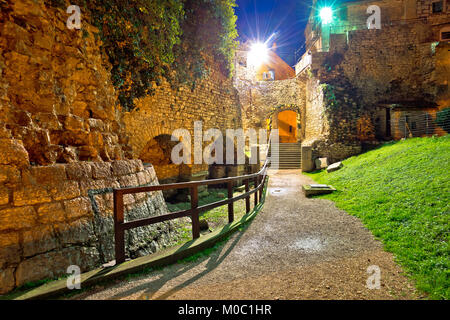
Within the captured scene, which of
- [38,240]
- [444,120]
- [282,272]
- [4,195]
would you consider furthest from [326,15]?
[38,240]

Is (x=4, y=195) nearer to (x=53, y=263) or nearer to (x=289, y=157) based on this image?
(x=53, y=263)

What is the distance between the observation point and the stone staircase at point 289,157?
14134 mm

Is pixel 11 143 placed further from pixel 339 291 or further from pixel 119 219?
pixel 339 291

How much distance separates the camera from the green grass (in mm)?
2297

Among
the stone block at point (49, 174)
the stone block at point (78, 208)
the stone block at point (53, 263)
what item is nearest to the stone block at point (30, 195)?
the stone block at point (49, 174)

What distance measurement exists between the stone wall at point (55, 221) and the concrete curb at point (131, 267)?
1.41 feet

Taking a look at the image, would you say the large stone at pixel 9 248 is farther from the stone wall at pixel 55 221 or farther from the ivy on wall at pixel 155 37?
the ivy on wall at pixel 155 37

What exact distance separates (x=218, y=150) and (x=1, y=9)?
826cm

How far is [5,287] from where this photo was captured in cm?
201

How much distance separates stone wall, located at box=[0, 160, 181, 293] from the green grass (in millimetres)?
3760

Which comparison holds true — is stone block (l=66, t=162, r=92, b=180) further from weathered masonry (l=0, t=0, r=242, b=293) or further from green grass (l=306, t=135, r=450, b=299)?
green grass (l=306, t=135, r=450, b=299)

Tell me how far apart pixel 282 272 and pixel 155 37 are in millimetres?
6212

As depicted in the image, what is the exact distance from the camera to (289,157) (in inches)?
578
